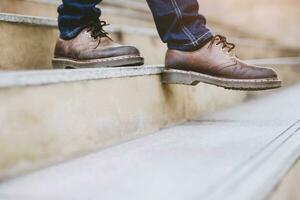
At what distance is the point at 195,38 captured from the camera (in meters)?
1.21

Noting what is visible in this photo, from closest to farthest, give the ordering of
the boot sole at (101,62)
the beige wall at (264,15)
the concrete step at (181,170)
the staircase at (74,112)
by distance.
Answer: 1. the concrete step at (181,170)
2. the staircase at (74,112)
3. the boot sole at (101,62)
4. the beige wall at (264,15)

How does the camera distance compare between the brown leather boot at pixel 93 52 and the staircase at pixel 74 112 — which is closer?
the staircase at pixel 74 112

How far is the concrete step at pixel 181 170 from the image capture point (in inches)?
26.0

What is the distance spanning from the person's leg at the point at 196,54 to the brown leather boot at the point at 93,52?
0.36 feet

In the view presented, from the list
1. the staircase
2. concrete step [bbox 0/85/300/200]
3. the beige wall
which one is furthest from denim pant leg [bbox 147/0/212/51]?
the beige wall

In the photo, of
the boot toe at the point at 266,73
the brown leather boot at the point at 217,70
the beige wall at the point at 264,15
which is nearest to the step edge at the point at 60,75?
the brown leather boot at the point at 217,70

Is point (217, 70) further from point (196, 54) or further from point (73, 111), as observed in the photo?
point (73, 111)

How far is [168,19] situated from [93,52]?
218 mm

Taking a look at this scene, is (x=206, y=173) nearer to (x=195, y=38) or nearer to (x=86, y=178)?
(x=86, y=178)

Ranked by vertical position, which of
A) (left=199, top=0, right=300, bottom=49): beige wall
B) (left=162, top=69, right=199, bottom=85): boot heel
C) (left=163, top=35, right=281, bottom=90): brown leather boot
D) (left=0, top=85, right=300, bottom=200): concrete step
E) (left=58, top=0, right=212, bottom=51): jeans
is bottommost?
(left=0, top=85, right=300, bottom=200): concrete step

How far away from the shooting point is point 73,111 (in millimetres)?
923

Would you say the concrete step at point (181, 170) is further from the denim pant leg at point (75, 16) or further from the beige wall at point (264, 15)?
the beige wall at point (264, 15)

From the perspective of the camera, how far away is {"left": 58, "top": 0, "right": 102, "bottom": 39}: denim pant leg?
1180 mm

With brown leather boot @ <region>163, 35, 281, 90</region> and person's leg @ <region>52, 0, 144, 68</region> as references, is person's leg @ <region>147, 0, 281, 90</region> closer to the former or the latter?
brown leather boot @ <region>163, 35, 281, 90</region>
